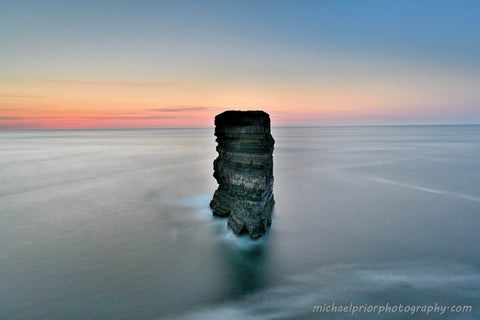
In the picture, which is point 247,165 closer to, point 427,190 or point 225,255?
point 225,255

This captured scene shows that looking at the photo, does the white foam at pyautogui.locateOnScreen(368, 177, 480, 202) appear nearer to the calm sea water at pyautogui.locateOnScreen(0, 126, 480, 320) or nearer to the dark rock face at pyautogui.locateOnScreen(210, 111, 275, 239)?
the calm sea water at pyautogui.locateOnScreen(0, 126, 480, 320)

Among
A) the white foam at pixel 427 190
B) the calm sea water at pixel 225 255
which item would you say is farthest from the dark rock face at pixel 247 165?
the white foam at pixel 427 190

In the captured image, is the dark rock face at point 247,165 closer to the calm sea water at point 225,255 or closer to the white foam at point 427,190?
the calm sea water at point 225,255

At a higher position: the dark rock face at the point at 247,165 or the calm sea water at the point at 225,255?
the dark rock face at the point at 247,165

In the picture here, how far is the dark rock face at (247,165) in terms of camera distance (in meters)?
16.1

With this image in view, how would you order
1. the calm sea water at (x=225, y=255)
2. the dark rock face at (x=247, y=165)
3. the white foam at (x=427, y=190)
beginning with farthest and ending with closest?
the white foam at (x=427, y=190) < the dark rock face at (x=247, y=165) < the calm sea water at (x=225, y=255)

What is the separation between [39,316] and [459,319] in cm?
1805

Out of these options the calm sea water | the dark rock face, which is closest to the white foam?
the calm sea water

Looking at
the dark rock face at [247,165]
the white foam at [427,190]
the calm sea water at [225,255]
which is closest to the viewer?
the calm sea water at [225,255]

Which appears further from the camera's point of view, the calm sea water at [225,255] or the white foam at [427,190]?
the white foam at [427,190]

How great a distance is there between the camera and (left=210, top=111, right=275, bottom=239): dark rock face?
16.1 meters

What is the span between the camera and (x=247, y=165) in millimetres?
16656

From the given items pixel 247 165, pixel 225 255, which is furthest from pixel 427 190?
pixel 225 255

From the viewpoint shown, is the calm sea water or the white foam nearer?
the calm sea water
